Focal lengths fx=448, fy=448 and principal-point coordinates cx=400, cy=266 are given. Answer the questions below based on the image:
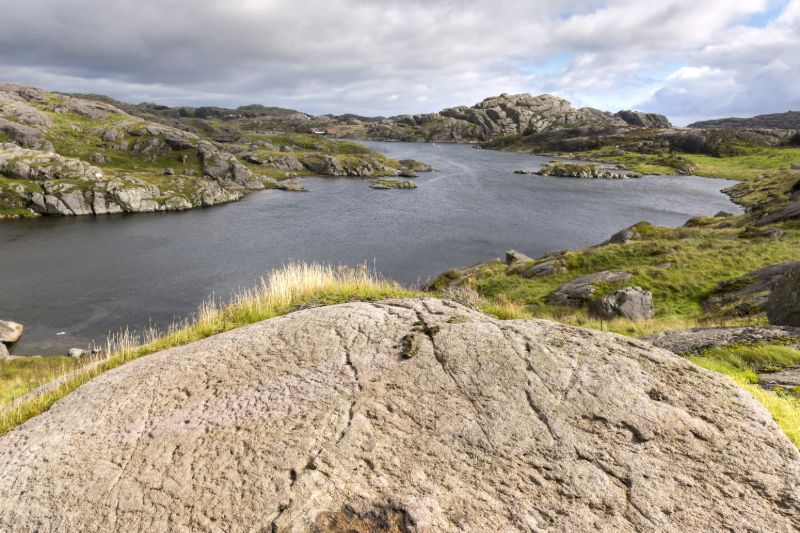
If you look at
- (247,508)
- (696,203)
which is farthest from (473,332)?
(696,203)

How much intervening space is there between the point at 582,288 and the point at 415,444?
2865cm

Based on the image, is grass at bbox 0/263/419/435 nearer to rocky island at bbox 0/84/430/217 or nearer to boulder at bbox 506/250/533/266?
boulder at bbox 506/250/533/266

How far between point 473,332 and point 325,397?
320cm

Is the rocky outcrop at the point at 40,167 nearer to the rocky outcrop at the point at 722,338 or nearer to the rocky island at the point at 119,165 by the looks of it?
the rocky island at the point at 119,165

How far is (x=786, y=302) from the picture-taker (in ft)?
50.5

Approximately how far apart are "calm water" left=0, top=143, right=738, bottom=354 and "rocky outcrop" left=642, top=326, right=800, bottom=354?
41432mm

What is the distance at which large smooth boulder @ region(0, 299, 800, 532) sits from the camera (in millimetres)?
5660

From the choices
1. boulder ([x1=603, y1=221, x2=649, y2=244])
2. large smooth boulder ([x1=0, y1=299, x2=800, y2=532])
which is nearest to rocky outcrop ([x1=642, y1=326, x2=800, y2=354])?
large smooth boulder ([x1=0, y1=299, x2=800, y2=532])

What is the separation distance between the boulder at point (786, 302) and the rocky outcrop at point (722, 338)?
1796 millimetres

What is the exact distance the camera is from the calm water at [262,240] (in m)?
48.6

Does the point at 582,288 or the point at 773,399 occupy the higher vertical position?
the point at 773,399

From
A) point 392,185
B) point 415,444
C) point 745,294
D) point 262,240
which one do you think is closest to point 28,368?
point 415,444

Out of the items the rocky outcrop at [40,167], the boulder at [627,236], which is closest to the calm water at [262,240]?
the boulder at [627,236]

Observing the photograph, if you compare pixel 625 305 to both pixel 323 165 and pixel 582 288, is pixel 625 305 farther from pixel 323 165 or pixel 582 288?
pixel 323 165
